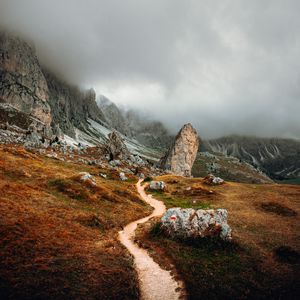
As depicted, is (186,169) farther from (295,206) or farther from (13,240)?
(13,240)

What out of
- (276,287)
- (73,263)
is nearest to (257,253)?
(276,287)

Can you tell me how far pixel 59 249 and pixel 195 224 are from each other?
1429cm

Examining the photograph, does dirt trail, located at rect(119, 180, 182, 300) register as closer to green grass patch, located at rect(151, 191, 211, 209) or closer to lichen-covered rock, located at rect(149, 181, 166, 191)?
green grass patch, located at rect(151, 191, 211, 209)

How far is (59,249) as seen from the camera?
19266mm

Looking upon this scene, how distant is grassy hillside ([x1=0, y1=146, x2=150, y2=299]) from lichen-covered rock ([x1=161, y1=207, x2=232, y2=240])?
6441 millimetres

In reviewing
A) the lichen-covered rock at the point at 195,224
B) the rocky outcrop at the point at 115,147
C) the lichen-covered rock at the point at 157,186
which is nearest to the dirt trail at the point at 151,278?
the lichen-covered rock at the point at 195,224

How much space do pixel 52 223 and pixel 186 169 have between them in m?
140

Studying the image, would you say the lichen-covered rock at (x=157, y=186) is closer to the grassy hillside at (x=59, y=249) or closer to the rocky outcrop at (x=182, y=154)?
the grassy hillside at (x=59, y=249)

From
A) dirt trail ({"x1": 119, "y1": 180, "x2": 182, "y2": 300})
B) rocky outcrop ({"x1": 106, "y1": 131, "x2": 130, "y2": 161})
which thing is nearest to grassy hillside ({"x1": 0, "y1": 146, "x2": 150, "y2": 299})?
dirt trail ({"x1": 119, "y1": 180, "x2": 182, "y2": 300})

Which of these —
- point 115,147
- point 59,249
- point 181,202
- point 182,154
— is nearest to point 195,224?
point 59,249

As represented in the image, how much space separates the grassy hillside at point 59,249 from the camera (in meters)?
14.6

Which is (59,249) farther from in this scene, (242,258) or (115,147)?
(115,147)

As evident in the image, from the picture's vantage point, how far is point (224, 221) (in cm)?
2758

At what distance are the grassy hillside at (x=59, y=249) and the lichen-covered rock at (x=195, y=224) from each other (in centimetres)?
644
